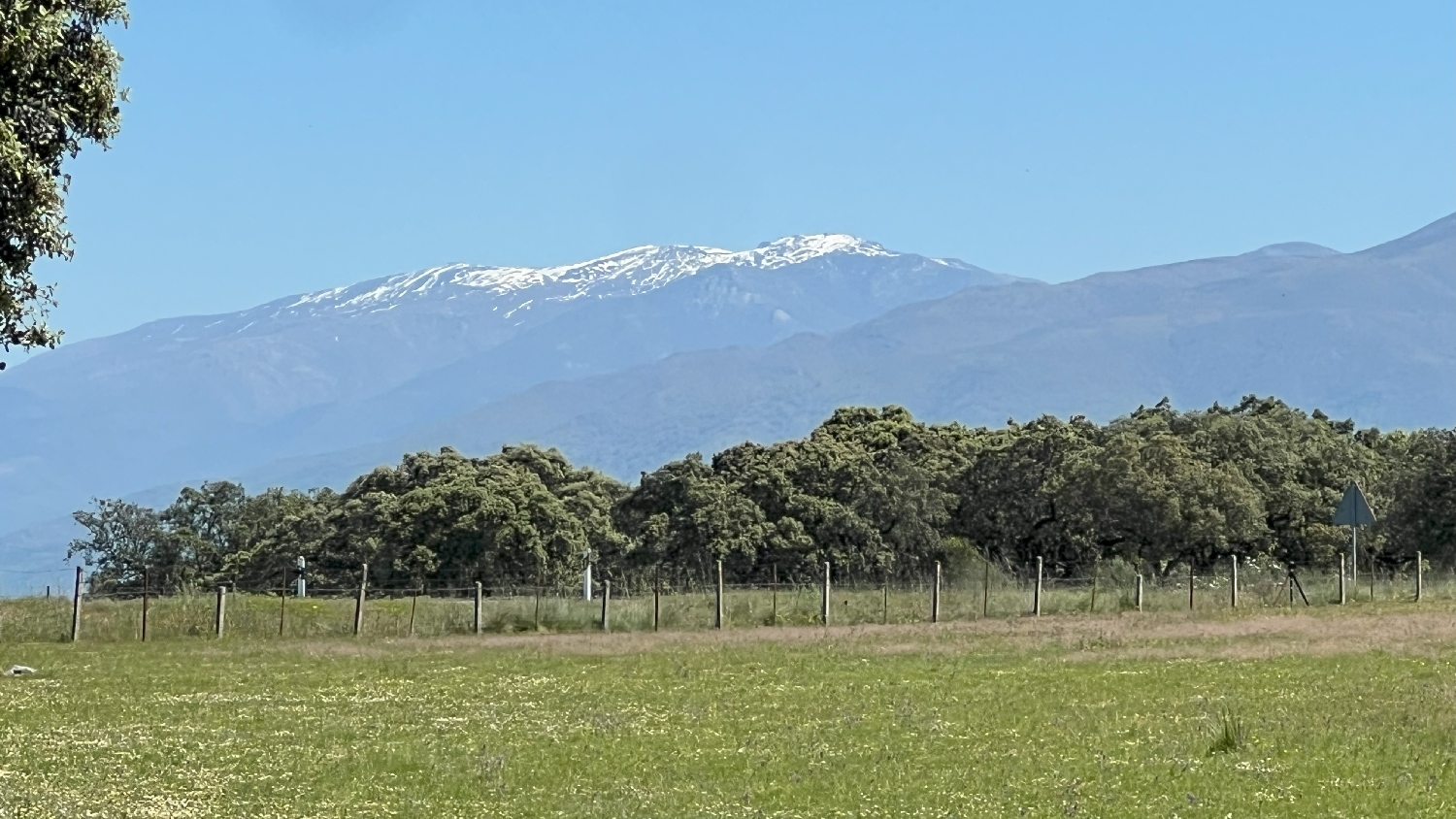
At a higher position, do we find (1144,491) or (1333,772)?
(1144,491)

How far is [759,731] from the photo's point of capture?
2147 cm

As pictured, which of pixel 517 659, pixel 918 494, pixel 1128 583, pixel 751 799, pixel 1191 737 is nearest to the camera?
pixel 751 799

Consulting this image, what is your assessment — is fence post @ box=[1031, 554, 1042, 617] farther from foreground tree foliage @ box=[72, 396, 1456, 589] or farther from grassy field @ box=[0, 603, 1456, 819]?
foreground tree foliage @ box=[72, 396, 1456, 589]

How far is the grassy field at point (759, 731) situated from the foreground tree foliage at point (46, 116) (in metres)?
5.55

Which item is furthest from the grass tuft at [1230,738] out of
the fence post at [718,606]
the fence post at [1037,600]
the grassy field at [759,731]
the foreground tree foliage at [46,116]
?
the fence post at [1037,600]

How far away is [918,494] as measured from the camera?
247ft

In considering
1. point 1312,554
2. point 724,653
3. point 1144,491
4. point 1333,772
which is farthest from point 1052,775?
point 1312,554

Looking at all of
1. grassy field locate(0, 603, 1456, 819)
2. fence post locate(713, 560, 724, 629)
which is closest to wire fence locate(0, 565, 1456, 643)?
fence post locate(713, 560, 724, 629)

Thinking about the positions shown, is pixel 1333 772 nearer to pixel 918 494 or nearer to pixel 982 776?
pixel 982 776

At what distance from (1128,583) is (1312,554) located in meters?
19.2

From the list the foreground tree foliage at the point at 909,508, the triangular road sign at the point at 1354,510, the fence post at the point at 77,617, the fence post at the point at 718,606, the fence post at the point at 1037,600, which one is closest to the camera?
the fence post at the point at 77,617

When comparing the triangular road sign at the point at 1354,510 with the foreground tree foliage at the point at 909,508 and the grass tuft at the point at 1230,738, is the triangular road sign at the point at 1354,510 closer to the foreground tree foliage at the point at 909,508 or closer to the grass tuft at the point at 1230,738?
the foreground tree foliage at the point at 909,508

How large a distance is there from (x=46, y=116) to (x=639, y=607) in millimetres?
27036

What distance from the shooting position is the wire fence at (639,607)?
136 feet
